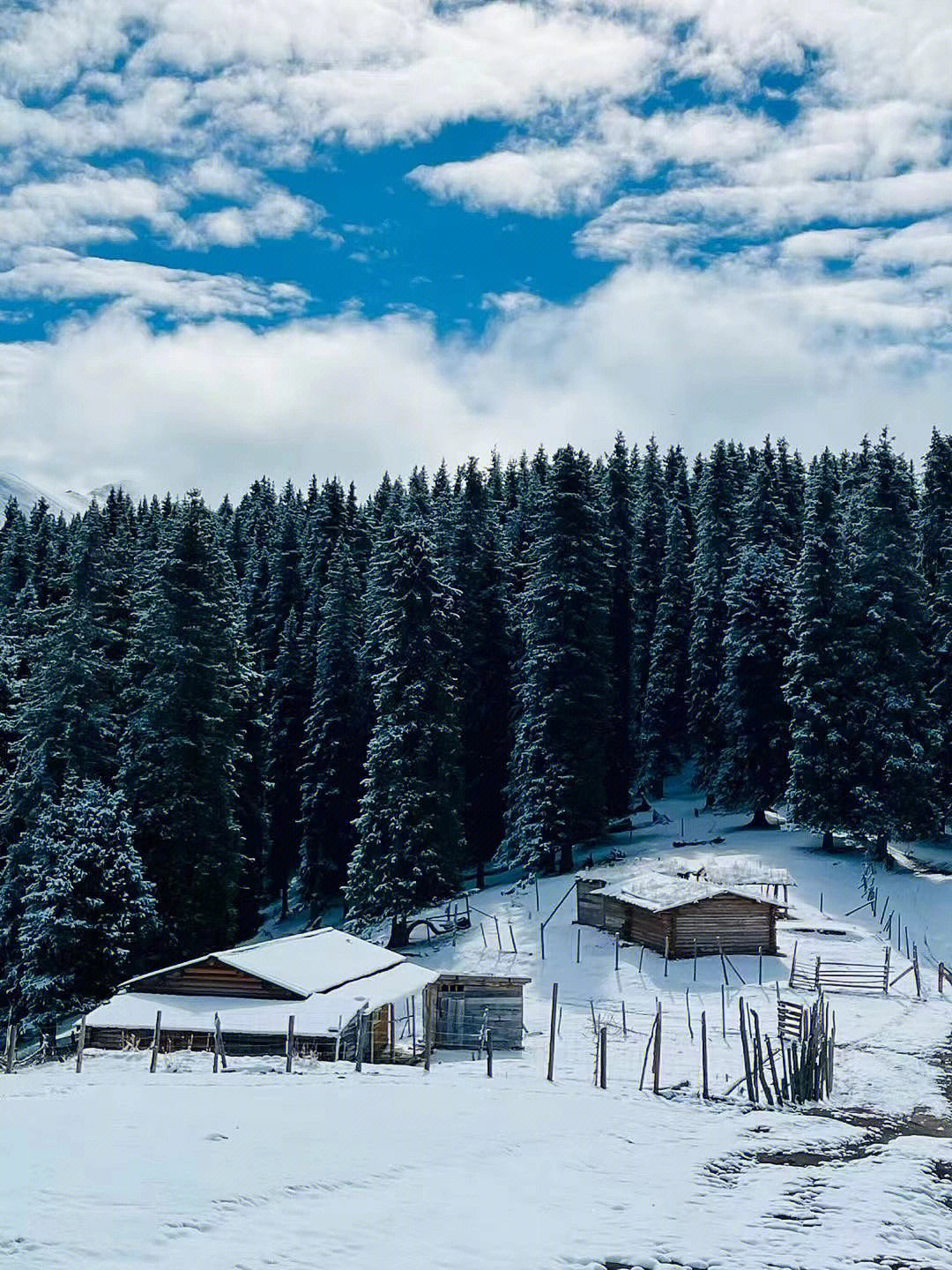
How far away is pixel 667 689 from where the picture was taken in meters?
66.6

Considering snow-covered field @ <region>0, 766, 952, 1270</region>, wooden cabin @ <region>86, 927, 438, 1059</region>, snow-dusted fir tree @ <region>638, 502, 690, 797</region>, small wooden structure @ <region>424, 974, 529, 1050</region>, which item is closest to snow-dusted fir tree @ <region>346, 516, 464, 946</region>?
wooden cabin @ <region>86, 927, 438, 1059</region>

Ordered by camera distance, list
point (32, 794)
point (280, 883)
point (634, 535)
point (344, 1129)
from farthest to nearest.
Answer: point (634, 535) < point (280, 883) < point (32, 794) < point (344, 1129)

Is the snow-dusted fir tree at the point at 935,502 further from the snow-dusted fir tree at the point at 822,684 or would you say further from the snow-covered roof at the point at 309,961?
the snow-covered roof at the point at 309,961

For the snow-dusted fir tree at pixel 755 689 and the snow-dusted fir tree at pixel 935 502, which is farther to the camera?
the snow-dusted fir tree at pixel 935 502

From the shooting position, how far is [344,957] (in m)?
32.5

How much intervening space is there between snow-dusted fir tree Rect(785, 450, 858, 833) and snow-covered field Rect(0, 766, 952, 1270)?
20.1 metres

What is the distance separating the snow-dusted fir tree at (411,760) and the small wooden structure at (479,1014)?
1215cm

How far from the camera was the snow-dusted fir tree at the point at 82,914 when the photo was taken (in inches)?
1335

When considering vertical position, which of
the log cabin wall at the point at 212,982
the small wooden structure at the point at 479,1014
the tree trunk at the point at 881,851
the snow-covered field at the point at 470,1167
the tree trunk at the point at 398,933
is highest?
the tree trunk at the point at 881,851

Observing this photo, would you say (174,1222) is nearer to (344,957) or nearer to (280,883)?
(344,957)

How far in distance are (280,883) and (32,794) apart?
78.8 ft

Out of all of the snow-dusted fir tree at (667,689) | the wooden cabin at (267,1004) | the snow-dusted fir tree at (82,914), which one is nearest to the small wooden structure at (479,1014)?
the wooden cabin at (267,1004)

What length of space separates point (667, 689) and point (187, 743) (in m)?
34.8

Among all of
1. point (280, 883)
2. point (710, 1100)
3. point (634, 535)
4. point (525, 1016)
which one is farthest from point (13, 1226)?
point (634, 535)
